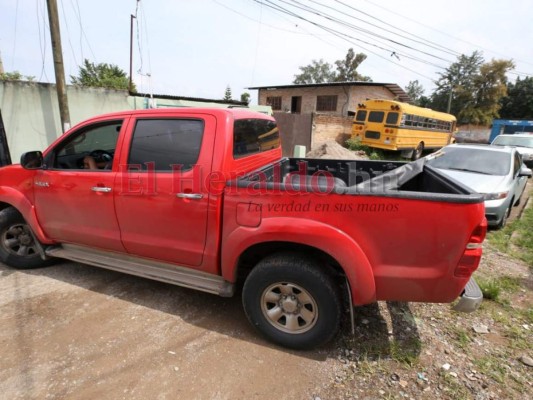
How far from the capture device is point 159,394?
6.97 feet

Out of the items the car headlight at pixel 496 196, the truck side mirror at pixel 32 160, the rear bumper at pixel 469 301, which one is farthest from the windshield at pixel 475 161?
the truck side mirror at pixel 32 160

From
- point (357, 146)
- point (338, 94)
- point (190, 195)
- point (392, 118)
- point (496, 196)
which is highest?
point (338, 94)

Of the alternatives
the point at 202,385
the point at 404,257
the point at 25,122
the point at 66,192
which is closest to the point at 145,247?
the point at 66,192

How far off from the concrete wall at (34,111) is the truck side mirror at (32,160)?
5.48 metres

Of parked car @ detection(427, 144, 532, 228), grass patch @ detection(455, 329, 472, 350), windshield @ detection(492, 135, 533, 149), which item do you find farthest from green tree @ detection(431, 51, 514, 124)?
grass patch @ detection(455, 329, 472, 350)

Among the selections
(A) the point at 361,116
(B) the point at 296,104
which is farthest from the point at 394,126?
(B) the point at 296,104

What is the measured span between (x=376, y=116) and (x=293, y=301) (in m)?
14.7

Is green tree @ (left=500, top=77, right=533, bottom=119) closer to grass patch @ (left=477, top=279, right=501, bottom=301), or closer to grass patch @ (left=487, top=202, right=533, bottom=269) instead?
grass patch @ (left=487, top=202, right=533, bottom=269)

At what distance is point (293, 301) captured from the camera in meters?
2.46

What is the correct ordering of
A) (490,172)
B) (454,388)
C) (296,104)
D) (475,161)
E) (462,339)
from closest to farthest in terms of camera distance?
(454,388)
(462,339)
(490,172)
(475,161)
(296,104)

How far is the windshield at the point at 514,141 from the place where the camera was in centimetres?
1271

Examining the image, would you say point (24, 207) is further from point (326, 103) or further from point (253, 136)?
point (326, 103)

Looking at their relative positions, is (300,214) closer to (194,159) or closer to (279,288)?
(279,288)

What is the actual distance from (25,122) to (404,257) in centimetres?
884
